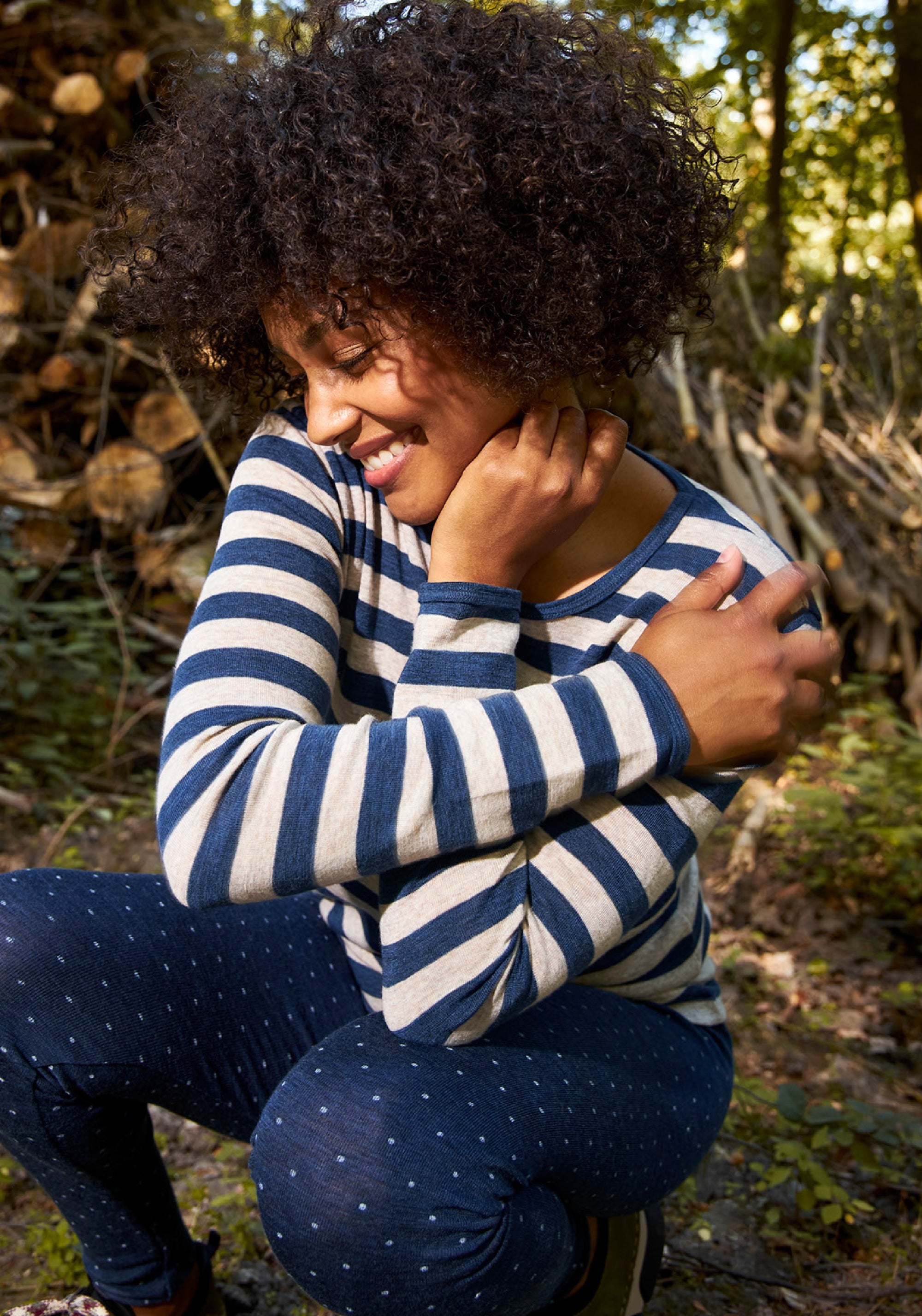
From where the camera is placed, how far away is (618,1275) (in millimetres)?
1372

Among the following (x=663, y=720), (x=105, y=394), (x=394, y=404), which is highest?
(x=105, y=394)

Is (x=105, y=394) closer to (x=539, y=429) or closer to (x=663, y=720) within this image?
(x=539, y=429)

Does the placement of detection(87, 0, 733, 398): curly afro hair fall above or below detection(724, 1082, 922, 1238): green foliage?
above

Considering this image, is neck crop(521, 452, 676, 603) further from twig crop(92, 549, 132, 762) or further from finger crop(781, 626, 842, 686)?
twig crop(92, 549, 132, 762)

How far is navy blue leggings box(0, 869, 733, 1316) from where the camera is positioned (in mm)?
1089

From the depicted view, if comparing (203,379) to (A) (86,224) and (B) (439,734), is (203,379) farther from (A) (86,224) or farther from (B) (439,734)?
(A) (86,224)

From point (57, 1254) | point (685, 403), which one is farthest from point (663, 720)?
point (685, 403)

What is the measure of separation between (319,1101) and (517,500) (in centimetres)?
74

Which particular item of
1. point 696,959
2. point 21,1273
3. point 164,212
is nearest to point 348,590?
point 164,212

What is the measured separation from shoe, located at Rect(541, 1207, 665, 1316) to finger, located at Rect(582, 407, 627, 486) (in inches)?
39.4

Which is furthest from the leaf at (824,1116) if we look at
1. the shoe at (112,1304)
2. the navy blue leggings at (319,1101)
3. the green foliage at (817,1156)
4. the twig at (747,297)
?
the twig at (747,297)

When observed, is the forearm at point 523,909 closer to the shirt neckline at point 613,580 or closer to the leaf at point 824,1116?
the shirt neckline at point 613,580

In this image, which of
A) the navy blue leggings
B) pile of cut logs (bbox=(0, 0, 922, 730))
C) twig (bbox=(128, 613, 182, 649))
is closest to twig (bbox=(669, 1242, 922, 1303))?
the navy blue leggings

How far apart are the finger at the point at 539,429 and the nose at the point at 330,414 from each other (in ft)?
0.68
